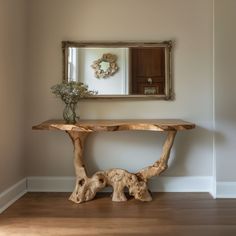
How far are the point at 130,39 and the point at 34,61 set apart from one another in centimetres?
108

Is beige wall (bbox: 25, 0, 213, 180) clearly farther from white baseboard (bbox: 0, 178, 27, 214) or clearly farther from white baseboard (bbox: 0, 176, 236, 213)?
white baseboard (bbox: 0, 178, 27, 214)

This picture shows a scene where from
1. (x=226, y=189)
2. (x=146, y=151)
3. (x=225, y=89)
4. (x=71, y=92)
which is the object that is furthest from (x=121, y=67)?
(x=226, y=189)

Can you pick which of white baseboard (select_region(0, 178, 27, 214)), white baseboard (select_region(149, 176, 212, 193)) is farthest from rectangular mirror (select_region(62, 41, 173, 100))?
white baseboard (select_region(0, 178, 27, 214))

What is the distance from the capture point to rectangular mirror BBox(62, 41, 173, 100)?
3.51 metres

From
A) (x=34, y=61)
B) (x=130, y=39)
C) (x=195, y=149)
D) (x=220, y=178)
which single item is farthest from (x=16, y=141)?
(x=220, y=178)

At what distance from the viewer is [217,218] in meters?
2.69

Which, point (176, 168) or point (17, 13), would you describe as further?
point (176, 168)

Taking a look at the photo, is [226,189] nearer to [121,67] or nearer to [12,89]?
[121,67]

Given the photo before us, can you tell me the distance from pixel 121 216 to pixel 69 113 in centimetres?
121

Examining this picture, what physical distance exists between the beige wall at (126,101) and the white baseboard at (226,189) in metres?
0.24

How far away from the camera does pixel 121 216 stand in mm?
2764

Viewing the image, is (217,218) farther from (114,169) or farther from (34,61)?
(34,61)

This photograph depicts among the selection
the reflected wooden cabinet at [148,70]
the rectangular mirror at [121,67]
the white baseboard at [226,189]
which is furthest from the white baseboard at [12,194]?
the white baseboard at [226,189]

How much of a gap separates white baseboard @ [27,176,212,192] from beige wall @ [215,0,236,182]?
0.84 feet
